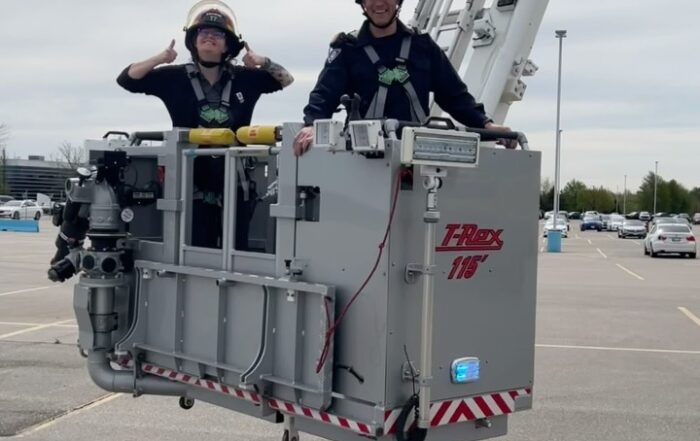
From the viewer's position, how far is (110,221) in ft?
15.9

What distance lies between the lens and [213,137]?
15.1 feet

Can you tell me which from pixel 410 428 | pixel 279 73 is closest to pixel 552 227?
pixel 279 73

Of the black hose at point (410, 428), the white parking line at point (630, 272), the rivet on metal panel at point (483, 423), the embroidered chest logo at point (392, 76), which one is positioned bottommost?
the white parking line at point (630, 272)

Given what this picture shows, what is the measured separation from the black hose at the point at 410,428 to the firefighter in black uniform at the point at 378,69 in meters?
1.63

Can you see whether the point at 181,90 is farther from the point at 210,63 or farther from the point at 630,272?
the point at 630,272

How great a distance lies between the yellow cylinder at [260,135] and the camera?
4.21m

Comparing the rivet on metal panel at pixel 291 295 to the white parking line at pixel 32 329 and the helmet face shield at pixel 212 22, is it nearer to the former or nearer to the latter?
the helmet face shield at pixel 212 22

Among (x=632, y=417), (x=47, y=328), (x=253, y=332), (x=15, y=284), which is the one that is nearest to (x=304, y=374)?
(x=253, y=332)

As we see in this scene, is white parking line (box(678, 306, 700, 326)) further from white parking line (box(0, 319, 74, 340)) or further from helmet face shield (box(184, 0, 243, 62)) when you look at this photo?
helmet face shield (box(184, 0, 243, 62))

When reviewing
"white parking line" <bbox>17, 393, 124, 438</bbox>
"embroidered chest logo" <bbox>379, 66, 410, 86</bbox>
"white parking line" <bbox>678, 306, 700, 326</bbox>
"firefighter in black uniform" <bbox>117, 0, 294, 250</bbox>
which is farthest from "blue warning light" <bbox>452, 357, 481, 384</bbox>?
"white parking line" <bbox>678, 306, 700, 326</bbox>

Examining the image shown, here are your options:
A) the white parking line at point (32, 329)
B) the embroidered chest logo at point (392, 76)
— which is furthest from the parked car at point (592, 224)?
the embroidered chest logo at point (392, 76)

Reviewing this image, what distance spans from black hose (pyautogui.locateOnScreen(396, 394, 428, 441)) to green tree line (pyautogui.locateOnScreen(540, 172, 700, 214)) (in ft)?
376

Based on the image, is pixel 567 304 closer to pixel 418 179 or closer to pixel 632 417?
pixel 632 417

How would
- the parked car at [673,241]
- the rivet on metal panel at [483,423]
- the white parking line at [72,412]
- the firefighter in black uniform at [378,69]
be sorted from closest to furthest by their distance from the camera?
1. the rivet on metal panel at [483,423]
2. the firefighter in black uniform at [378,69]
3. the white parking line at [72,412]
4. the parked car at [673,241]
